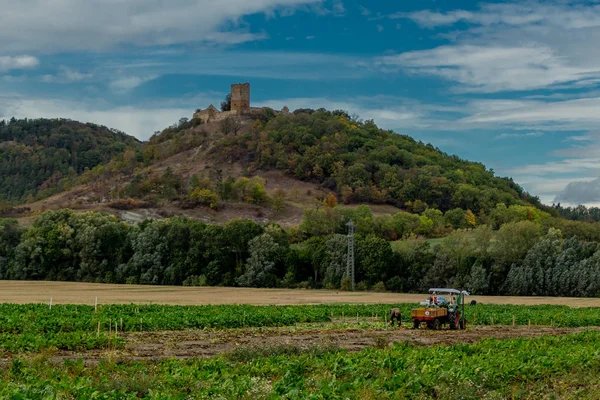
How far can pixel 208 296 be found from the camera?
77.8 m

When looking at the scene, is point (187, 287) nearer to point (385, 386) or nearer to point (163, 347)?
point (163, 347)

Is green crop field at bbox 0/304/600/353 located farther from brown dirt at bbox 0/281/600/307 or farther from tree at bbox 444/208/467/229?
tree at bbox 444/208/467/229

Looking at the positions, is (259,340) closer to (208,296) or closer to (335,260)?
(208,296)

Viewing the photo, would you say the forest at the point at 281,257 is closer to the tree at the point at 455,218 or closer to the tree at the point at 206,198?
the tree at the point at 455,218

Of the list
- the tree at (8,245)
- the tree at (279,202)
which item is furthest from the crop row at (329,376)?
the tree at (279,202)

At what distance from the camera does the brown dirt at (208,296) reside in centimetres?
6931

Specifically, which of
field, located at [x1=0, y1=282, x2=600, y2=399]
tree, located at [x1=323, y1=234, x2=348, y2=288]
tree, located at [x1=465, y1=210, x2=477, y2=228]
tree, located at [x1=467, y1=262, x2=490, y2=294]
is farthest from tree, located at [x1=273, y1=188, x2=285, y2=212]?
field, located at [x1=0, y1=282, x2=600, y2=399]

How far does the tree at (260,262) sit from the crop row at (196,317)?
42.4 meters

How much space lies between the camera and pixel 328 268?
9812cm

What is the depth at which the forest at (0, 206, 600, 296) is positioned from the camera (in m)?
91.1

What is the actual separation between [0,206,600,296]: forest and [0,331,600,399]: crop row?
6551 centimetres

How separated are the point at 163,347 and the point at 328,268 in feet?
222

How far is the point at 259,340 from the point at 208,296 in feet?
143

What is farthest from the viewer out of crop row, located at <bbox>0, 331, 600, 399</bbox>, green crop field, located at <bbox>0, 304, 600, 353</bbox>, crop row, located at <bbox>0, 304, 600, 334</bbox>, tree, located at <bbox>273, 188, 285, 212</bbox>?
tree, located at <bbox>273, 188, 285, 212</bbox>
